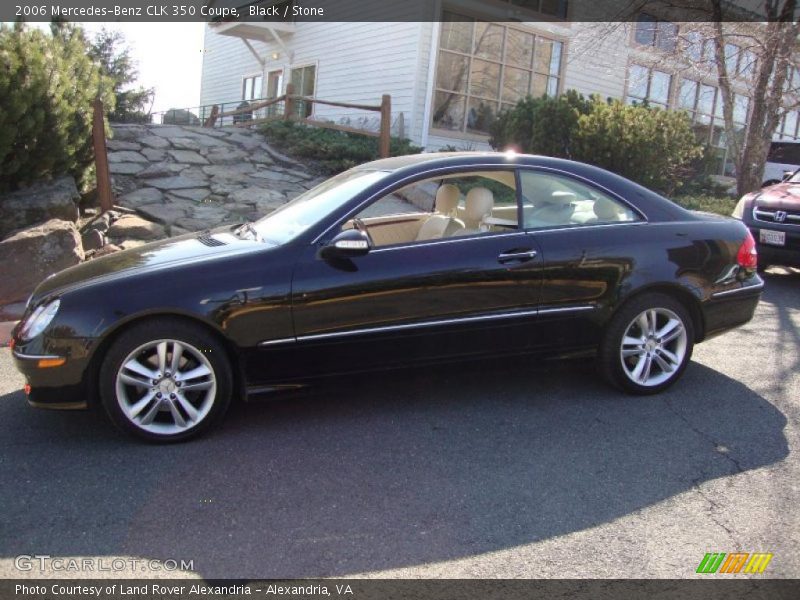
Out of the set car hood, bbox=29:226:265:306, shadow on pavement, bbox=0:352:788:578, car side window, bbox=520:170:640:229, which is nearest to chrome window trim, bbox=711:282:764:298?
shadow on pavement, bbox=0:352:788:578

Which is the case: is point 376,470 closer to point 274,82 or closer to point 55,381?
point 55,381

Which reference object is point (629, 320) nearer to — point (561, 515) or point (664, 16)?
point (561, 515)

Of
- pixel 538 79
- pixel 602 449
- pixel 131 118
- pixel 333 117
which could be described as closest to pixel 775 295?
pixel 602 449

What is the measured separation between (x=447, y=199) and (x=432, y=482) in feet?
7.73

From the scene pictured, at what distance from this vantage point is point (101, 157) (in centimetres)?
871

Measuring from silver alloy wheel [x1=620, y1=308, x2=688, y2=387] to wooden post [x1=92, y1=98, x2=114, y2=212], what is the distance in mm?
6961

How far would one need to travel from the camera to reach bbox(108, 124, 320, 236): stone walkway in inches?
374

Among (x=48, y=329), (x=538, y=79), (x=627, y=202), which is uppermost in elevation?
(x=538, y=79)

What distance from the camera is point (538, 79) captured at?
17.1m

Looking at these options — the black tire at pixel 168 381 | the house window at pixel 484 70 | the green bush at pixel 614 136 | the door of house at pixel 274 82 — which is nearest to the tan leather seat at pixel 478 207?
the black tire at pixel 168 381

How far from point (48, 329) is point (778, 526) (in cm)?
360

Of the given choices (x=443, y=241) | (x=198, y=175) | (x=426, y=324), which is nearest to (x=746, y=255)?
(x=443, y=241)

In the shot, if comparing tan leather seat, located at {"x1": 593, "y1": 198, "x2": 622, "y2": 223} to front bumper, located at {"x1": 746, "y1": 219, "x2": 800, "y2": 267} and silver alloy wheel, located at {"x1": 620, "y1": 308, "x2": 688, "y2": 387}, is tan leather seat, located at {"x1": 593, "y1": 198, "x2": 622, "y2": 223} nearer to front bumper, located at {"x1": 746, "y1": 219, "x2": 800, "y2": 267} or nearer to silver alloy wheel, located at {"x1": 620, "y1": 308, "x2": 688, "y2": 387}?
silver alloy wheel, located at {"x1": 620, "y1": 308, "x2": 688, "y2": 387}

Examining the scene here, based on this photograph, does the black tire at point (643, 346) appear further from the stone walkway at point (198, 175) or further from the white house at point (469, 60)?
the white house at point (469, 60)
